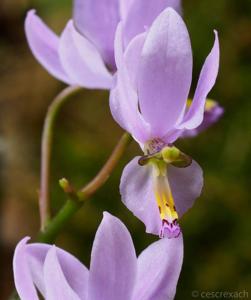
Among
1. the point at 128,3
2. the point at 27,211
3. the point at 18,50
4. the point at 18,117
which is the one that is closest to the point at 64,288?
the point at 128,3

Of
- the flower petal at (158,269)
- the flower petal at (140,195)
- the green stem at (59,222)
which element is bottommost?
the flower petal at (158,269)

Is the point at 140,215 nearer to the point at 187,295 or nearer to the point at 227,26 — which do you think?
the point at 187,295

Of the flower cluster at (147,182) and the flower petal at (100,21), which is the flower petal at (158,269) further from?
the flower petal at (100,21)

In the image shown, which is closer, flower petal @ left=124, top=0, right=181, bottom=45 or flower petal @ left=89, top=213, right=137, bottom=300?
flower petal @ left=89, top=213, right=137, bottom=300

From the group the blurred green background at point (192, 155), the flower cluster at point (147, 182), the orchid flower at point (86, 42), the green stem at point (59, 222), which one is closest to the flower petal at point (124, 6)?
the orchid flower at point (86, 42)

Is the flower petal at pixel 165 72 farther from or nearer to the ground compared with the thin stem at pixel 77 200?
farther from the ground

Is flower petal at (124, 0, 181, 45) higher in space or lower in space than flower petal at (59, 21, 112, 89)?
higher

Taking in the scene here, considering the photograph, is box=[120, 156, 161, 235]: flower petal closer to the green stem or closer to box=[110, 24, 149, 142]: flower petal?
box=[110, 24, 149, 142]: flower petal

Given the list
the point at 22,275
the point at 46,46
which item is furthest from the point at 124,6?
the point at 22,275

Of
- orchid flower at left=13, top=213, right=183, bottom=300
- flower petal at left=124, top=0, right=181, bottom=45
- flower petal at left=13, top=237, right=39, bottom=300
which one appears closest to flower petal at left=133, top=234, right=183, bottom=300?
orchid flower at left=13, top=213, right=183, bottom=300
